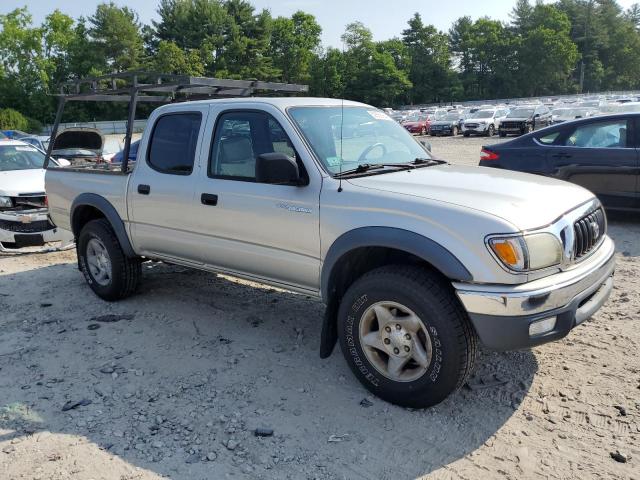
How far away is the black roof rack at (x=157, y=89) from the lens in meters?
5.35

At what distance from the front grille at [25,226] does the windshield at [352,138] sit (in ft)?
18.0

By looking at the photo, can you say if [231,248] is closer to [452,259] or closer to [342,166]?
[342,166]

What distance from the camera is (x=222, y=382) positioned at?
3975 mm

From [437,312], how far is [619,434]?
122 centimetres

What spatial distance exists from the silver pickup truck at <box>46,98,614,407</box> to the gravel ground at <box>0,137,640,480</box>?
0.37 metres

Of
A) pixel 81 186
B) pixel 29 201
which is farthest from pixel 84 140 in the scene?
pixel 81 186

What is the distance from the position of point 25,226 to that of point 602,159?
8.18 m

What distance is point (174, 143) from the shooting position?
4.92m

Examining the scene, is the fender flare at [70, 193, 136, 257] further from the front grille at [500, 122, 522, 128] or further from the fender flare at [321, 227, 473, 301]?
the front grille at [500, 122, 522, 128]

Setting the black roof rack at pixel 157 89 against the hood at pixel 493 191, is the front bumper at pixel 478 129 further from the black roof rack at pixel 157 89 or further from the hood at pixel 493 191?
the hood at pixel 493 191

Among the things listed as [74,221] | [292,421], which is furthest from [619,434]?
[74,221]

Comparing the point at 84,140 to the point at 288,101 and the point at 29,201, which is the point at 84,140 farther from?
the point at 288,101

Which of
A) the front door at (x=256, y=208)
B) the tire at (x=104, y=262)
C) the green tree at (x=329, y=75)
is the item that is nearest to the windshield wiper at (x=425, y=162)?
the front door at (x=256, y=208)

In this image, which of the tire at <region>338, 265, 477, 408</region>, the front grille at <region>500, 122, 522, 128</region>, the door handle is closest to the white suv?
the front grille at <region>500, 122, 522, 128</region>
